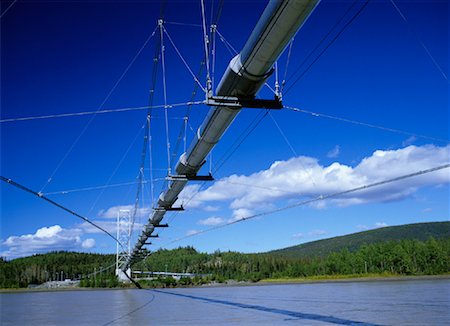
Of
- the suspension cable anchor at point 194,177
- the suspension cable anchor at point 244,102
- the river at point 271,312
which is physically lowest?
the river at point 271,312

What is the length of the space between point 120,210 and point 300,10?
119005mm

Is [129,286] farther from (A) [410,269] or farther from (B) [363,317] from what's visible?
(B) [363,317]

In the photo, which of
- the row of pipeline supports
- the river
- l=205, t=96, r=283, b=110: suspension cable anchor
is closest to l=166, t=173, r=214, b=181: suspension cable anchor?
the row of pipeline supports

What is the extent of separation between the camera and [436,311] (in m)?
17.1

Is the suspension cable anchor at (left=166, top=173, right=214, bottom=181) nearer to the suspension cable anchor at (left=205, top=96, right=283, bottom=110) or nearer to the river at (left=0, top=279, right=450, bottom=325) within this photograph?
the river at (left=0, top=279, right=450, bottom=325)

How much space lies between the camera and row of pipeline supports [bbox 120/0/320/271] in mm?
12211

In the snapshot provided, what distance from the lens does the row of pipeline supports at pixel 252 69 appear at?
1221cm

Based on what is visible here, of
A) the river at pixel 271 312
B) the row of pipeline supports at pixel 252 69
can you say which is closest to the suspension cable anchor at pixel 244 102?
the row of pipeline supports at pixel 252 69

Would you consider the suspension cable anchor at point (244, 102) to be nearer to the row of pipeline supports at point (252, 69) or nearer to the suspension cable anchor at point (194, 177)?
the row of pipeline supports at point (252, 69)

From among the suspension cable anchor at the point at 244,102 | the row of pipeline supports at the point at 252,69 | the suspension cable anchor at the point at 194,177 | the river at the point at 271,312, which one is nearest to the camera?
the row of pipeline supports at the point at 252,69

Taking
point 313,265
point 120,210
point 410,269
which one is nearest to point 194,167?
point 120,210

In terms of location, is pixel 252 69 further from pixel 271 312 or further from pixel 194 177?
pixel 194 177

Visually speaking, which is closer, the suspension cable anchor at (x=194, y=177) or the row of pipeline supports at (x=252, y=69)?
the row of pipeline supports at (x=252, y=69)

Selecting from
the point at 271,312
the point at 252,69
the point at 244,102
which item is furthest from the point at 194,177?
the point at 252,69
